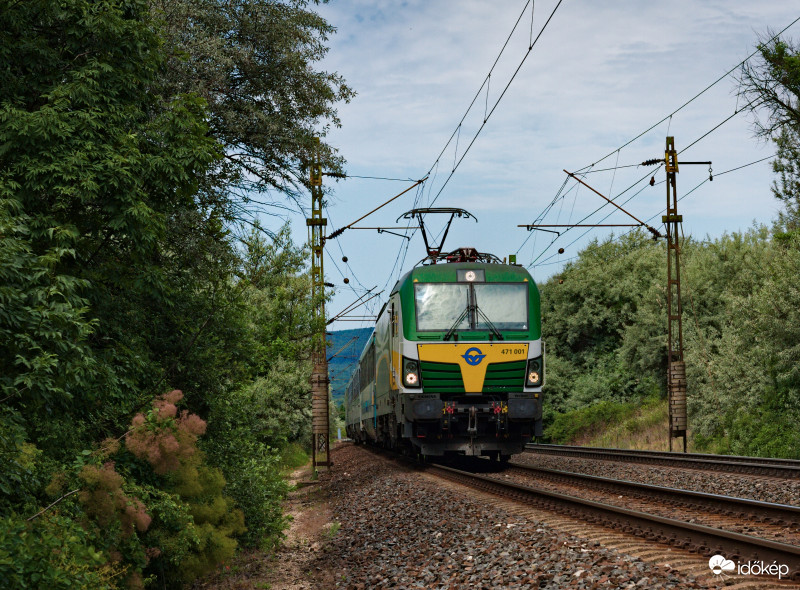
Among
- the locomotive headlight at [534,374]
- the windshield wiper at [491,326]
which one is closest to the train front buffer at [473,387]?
the locomotive headlight at [534,374]

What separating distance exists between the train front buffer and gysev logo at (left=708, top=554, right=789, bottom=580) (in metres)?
8.82

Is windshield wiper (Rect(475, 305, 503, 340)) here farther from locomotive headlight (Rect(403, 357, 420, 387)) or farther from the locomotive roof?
locomotive headlight (Rect(403, 357, 420, 387))

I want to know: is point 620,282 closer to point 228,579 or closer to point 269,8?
point 269,8

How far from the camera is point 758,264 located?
32469 mm

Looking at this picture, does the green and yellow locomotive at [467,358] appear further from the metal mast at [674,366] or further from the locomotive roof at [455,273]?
the metal mast at [674,366]

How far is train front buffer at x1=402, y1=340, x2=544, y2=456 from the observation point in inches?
617

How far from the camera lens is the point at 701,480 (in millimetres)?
13977

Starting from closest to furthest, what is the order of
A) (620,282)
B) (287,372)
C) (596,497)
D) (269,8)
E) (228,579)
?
(228,579), (596,497), (269,8), (287,372), (620,282)

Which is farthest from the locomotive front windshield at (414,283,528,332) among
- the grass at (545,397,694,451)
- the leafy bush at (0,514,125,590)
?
the grass at (545,397,694,451)

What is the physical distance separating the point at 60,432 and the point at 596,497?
776cm

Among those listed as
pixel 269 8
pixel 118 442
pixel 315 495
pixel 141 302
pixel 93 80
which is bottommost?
pixel 315 495

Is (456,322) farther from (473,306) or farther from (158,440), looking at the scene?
(158,440)

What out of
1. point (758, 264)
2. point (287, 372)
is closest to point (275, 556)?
point (287, 372)

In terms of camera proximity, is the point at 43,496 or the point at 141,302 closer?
the point at 43,496
